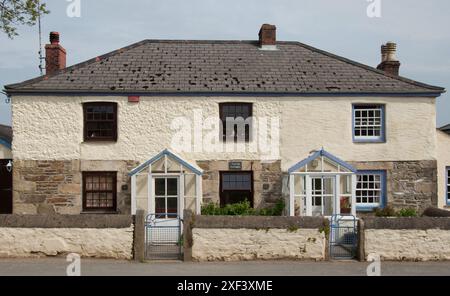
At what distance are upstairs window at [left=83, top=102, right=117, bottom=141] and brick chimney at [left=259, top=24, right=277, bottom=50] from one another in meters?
7.26

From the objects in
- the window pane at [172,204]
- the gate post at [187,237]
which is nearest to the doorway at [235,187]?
the window pane at [172,204]

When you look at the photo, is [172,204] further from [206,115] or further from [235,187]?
[206,115]

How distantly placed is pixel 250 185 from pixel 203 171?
1890 millimetres

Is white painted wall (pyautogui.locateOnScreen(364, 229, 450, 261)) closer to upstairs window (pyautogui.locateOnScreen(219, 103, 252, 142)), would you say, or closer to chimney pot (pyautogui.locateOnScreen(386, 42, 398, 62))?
upstairs window (pyautogui.locateOnScreen(219, 103, 252, 142))

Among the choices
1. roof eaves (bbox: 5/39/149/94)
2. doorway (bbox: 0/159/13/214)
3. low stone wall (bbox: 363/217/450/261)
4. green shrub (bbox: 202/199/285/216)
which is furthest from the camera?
doorway (bbox: 0/159/13/214)

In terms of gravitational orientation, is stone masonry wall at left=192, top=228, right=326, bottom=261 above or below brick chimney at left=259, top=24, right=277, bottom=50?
below

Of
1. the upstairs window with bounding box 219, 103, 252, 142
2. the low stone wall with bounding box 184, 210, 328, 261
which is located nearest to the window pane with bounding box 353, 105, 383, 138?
the upstairs window with bounding box 219, 103, 252, 142

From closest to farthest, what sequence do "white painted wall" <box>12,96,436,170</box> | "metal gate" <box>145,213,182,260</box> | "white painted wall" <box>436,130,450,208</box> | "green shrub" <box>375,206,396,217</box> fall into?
"metal gate" <box>145,213,182,260</box>, "green shrub" <box>375,206,396,217</box>, "white painted wall" <box>12,96,436,170</box>, "white painted wall" <box>436,130,450,208</box>

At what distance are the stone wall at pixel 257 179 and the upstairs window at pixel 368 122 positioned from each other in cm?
357

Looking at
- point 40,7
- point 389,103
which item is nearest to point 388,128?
point 389,103

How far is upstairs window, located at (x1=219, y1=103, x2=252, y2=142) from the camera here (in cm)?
1766

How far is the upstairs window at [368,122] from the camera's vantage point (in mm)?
17969

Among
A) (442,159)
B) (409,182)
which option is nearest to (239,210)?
(409,182)

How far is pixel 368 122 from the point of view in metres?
18.0
